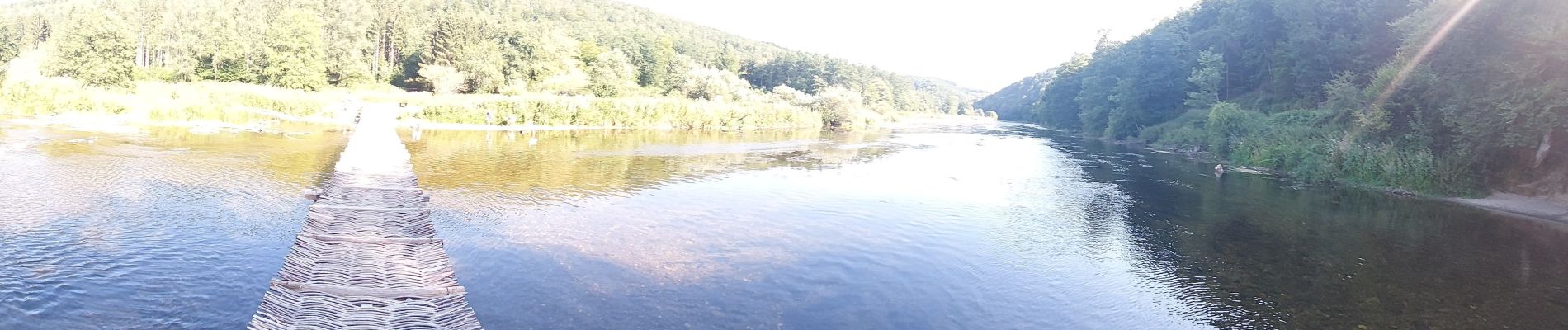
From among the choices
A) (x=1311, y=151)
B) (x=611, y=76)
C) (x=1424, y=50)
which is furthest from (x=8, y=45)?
(x=1424, y=50)

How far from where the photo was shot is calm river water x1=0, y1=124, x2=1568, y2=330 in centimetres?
1046

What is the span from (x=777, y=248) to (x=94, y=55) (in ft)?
187

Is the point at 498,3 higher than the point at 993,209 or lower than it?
higher

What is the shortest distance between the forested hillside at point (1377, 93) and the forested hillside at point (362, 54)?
35913mm

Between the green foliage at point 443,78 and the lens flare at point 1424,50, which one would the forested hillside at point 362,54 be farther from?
the lens flare at point 1424,50

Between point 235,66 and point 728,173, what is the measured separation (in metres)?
57.2

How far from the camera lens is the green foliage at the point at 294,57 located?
62500 mm

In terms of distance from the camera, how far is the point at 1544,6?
22453mm

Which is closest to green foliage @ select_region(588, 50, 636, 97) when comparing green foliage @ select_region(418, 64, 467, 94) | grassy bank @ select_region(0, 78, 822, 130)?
green foliage @ select_region(418, 64, 467, 94)

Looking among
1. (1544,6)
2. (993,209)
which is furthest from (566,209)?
(1544,6)

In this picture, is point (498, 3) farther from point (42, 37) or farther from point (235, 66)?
point (235, 66)

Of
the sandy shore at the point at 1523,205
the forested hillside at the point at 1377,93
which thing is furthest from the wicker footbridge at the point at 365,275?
the sandy shore at the point at 1523,205

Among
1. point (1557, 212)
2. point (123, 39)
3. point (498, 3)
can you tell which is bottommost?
point (1557, 212)

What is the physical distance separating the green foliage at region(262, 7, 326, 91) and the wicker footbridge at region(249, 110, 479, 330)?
6010 centimetres
